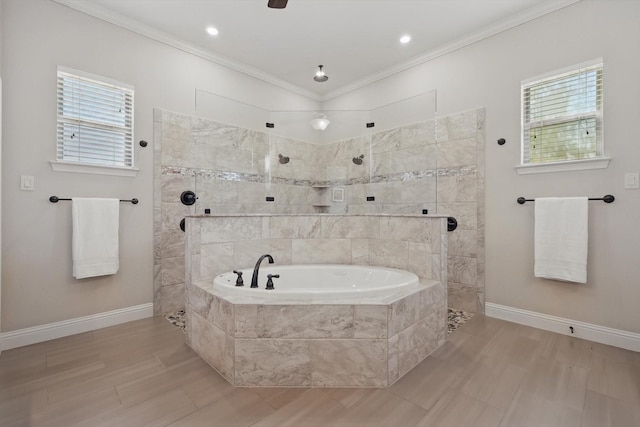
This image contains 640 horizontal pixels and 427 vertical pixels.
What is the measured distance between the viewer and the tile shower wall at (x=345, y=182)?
298 centimetres

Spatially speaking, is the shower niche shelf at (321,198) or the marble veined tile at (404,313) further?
the shower niche shelf at (321,198)

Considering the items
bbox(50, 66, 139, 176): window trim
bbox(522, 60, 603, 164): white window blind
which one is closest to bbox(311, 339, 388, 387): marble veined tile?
bbox(522, 60, 603, 164): white window blind

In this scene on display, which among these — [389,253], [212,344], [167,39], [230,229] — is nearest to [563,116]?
[389,253]

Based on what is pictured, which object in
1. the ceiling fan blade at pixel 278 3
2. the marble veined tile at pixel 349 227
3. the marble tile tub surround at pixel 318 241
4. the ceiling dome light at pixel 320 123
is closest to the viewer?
the ceiling fan blade at pixel 278 3

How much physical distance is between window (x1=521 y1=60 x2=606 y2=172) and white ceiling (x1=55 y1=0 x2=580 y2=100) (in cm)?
64

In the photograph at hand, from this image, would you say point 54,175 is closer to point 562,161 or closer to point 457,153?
point 457,153

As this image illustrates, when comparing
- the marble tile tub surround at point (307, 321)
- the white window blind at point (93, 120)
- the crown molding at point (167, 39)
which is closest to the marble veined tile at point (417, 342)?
the marble tile tub surround at point (307, 321)

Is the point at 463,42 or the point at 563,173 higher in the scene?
the point at 463,42

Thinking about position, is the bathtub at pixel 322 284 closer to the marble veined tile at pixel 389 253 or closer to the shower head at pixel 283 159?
the marble veined tile at pixel 389 253

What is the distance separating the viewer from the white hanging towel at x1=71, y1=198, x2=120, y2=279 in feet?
8.06

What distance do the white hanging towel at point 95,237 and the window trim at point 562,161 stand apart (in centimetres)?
378

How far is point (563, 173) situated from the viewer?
2.49m

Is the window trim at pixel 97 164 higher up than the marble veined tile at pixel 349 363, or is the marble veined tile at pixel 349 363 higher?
the window trim at pixel 97 164

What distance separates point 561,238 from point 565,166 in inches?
24.1
